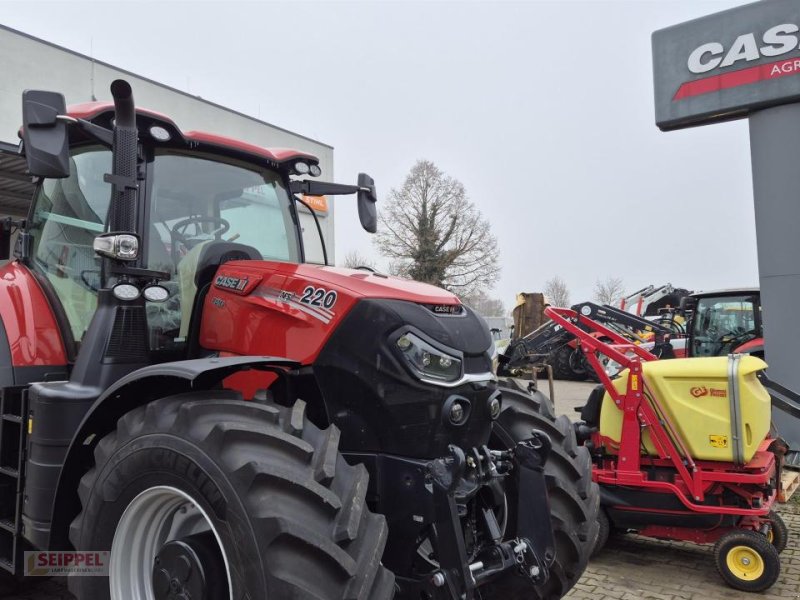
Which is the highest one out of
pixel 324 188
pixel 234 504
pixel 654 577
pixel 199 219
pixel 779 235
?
pixel 779 235

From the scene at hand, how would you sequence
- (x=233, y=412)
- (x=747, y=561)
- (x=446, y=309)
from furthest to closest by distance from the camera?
(x=747, y=561)
(x=446, y=309)
(x=233, y=412)

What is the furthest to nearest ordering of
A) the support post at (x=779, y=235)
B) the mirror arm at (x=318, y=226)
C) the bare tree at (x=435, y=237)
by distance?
the bare tree at (x=435, y=237)
the support post at (x=779, y=235)
the mirror arm at (x=318, y=226)

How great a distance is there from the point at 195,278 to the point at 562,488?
2038mm

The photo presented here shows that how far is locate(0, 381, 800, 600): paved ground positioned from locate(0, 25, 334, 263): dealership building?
628 cm

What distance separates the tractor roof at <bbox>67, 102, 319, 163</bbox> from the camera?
9.78ft

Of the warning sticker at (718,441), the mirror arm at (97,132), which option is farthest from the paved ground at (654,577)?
the mirror arm at (97,132)

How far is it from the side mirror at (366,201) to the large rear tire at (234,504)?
1969 millimetres

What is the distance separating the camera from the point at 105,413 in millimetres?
2594

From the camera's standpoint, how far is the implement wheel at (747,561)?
420 centimetres

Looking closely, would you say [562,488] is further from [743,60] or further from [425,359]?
[743,60]

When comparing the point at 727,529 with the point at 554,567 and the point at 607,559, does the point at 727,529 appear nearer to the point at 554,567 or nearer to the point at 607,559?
the point at 607,559

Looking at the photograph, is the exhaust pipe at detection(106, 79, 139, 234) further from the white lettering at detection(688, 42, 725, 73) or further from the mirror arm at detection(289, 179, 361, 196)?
the white lettering at detection(688, 42, 725, 73)

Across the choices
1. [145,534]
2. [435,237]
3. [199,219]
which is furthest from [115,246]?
[435,237]

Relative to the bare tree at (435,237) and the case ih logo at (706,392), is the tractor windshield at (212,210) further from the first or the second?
the bare tree at (435,237)
